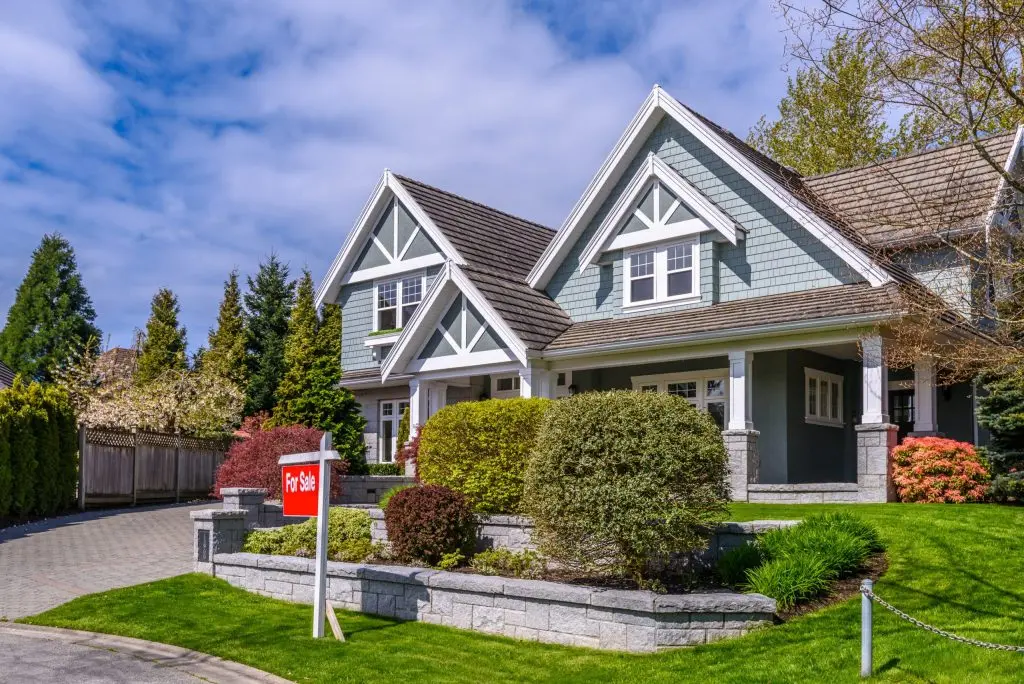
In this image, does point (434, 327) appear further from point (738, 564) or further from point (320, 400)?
point (738, 564)

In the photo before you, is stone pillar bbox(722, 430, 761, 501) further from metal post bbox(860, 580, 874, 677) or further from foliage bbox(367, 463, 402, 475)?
foliage bbox(367, 463, 402, 475)

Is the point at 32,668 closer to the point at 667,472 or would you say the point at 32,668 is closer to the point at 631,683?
the point at 631,683

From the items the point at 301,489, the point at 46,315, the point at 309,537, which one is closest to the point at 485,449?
the point at 309,537

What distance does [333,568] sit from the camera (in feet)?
41.2

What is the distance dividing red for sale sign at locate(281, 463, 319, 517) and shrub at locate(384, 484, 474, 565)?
1739mm

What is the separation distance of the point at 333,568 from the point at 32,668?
396 centimetres

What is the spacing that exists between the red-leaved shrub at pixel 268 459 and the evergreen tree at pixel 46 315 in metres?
32.4

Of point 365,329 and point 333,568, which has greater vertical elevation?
point 365,329

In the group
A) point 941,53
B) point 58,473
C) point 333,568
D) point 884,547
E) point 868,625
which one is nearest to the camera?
point 868,625

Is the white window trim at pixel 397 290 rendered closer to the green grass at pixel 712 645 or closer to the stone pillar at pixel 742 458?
the stone pillar at pixel 742 458

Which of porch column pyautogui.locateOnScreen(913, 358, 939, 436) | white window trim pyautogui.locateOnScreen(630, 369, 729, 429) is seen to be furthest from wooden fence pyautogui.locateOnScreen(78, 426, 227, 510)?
porch column pyautogui.locateOnScreen(913, 358, 939, 436)

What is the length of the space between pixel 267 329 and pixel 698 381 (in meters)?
24.2

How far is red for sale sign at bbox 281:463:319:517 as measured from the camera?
11.4m

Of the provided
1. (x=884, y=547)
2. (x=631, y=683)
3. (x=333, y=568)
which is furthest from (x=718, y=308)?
(x=631, y=683)
